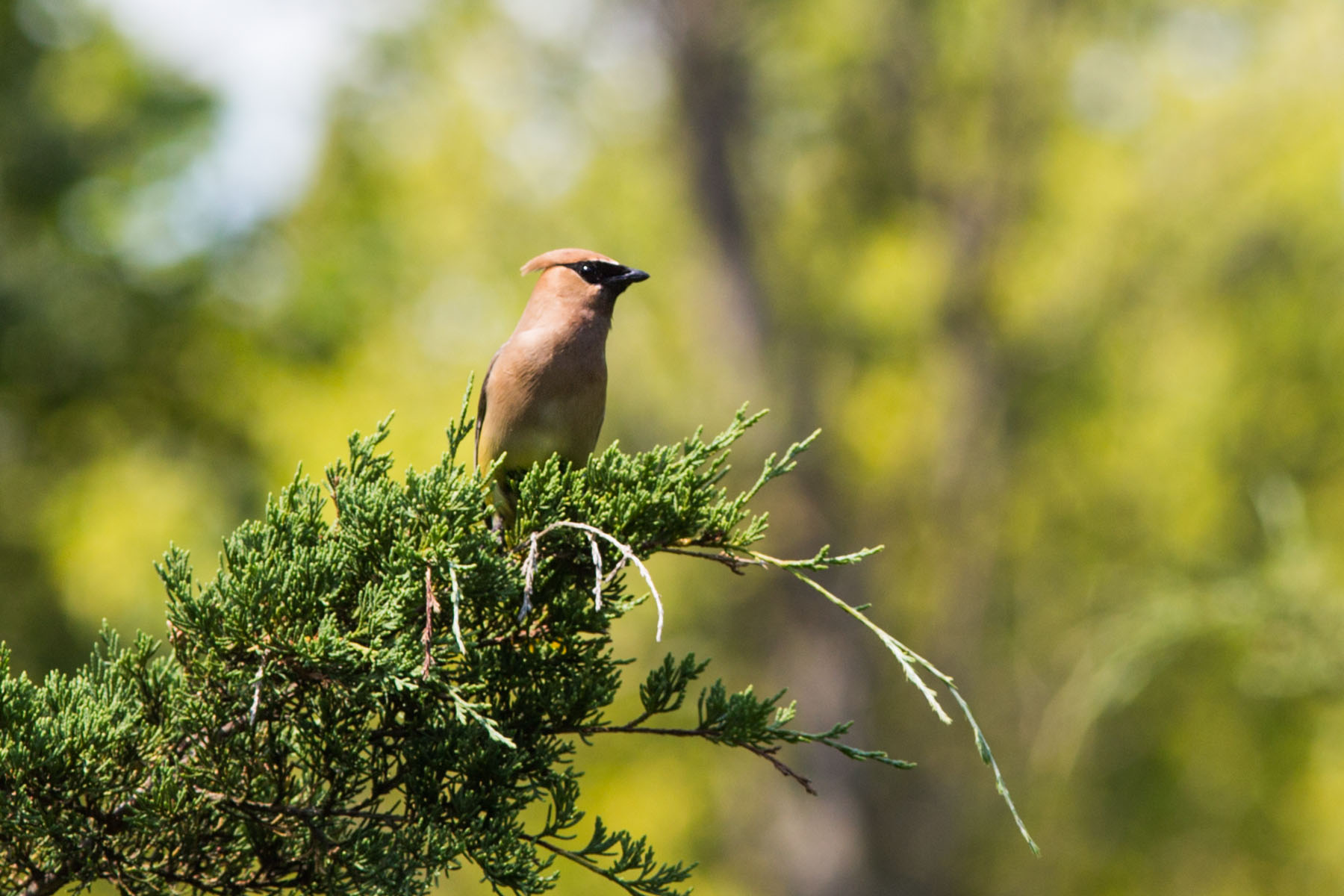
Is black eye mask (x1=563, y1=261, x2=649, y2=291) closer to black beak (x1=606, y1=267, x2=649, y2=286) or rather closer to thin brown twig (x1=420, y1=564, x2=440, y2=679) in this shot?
black beak (x1=606, y1=267, x2=649, y2=286)

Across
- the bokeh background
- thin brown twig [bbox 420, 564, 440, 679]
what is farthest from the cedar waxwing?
the bokeh background

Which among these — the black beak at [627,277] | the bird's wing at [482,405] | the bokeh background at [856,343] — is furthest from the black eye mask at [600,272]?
the bokeh background at [856,343]

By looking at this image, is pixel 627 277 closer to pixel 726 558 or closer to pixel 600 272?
pixel 600 272

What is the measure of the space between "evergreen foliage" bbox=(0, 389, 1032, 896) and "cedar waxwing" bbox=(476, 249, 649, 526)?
107 centimetres

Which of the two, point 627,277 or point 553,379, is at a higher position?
point 627,277

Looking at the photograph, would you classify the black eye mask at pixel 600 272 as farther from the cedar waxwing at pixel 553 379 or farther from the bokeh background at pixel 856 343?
the bokeh background at pixel 856 343

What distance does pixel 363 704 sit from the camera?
252cm

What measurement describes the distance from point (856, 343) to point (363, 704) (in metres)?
17.1

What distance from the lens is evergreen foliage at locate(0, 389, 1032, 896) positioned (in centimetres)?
240

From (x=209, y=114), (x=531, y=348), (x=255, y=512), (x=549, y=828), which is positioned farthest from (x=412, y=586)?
(x=209, y=114)

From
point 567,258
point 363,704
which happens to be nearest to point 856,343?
point 567,258

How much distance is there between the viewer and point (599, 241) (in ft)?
59.8

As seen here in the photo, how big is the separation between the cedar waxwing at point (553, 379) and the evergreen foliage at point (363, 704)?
1.07m

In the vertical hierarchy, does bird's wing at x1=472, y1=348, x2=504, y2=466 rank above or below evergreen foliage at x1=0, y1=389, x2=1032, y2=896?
above
